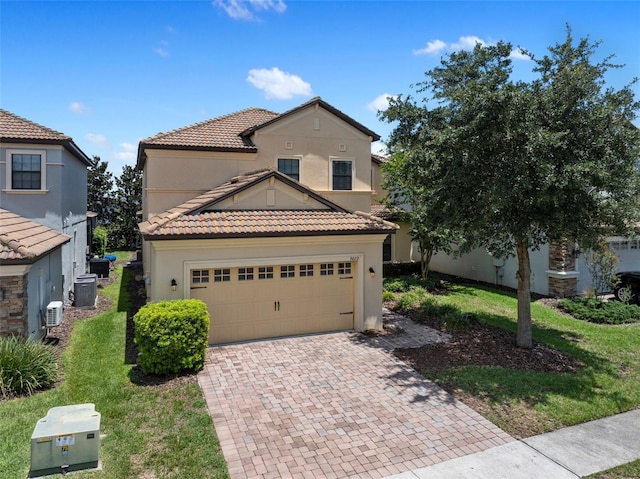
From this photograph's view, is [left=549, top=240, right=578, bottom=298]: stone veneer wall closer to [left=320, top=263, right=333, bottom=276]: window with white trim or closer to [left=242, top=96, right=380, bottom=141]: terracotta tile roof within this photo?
[left=242, top=96, right=380, bottom=141]: terracotta tile roof

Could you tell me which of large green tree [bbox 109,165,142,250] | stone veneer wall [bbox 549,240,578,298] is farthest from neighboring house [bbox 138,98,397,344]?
large green tree [bbox 109,165,142,250]

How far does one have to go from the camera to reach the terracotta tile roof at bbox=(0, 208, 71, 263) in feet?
30.8

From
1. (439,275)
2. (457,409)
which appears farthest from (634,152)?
(439,275)

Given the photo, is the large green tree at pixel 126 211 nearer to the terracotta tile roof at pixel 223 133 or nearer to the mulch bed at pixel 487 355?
the terracotta tile roof at pixel 223 133

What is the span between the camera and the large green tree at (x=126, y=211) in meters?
35.3

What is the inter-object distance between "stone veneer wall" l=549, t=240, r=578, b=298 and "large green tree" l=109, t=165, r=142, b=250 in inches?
1191

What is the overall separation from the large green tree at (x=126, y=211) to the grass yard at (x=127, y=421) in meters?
26.6

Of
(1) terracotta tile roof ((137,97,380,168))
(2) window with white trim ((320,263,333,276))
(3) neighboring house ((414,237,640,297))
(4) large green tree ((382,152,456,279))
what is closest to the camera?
(2) window with white trim ((320,263,333,276))

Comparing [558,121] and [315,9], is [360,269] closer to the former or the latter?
[558,121]

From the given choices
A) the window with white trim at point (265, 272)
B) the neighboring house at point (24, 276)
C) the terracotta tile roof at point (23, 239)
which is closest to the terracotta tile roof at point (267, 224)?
the window with white trim at point (265, 272)

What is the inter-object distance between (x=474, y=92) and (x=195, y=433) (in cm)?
939

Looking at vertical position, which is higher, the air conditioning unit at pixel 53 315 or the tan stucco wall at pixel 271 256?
the tan stucco wall at pixel 271 256

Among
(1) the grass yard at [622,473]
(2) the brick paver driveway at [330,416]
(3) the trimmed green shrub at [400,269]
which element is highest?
(3) the trimmed green shrub at [400,269]

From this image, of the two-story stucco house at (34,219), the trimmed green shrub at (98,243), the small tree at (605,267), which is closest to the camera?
the two-story stucco house at (34,219)
